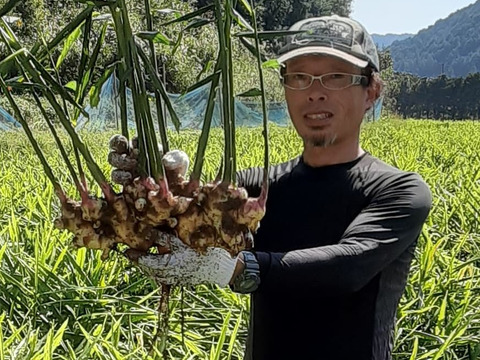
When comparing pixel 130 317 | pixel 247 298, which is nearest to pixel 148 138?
pixel 130 317

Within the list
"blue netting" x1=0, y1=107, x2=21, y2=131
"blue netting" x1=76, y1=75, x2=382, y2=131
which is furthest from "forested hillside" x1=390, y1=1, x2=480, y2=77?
"blue netting" x1=0, y1=107, x2=21, y2=131

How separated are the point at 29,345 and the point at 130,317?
27 centimetres

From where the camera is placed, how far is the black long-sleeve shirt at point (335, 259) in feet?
3.15

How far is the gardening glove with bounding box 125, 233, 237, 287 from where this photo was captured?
2.31ft

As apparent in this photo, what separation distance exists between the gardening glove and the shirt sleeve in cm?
11

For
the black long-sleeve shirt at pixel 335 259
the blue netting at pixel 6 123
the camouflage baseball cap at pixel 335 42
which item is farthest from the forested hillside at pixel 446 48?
the black long-sleeve shirt at pixel 335 259

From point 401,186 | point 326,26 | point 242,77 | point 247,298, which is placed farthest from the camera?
point 242,77

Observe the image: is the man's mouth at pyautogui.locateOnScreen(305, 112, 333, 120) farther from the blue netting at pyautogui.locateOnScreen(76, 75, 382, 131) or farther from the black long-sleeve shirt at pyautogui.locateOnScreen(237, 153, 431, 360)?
the blue netting at pyautogui.locateOnScreen(76, 75, 382, 131)

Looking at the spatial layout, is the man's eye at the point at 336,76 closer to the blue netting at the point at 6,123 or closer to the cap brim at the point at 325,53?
the cap brim at the point at 325,53

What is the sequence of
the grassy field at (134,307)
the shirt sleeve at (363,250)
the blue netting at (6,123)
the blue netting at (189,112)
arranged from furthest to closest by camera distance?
the blue netting at (189,112)
the blue netting at (6,123)
the grassy field at (134,307)
the shirt sleeve at (363,250)

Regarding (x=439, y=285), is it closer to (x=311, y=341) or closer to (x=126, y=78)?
(x=311, y=341)

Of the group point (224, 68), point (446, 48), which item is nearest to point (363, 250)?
point (224, 68)

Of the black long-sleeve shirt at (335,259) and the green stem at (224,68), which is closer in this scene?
the green stem at (224,68)

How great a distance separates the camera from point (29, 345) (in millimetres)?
1235
